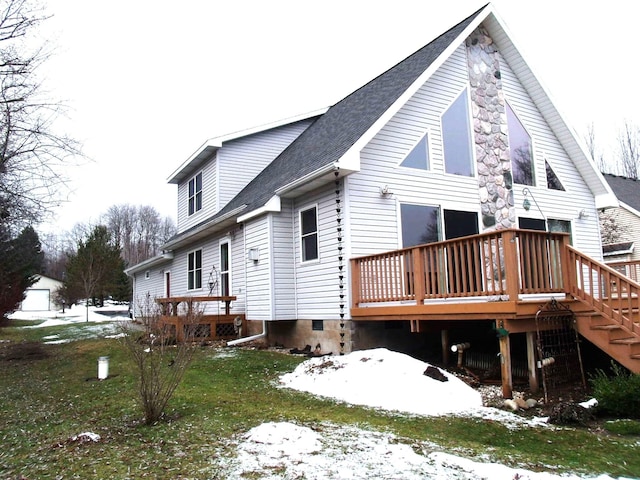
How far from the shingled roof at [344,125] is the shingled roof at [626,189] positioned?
1174cm

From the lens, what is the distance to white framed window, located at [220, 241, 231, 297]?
14.1m

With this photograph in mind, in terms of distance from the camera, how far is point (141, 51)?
12.9 metres

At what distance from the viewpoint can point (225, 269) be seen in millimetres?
14406

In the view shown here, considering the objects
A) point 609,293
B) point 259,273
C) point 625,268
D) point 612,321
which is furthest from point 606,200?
point 259,273

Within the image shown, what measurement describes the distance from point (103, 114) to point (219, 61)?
17.5 ft

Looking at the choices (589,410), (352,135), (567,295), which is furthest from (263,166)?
(589,410)

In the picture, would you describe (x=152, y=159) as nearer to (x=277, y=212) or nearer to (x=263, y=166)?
(x=263, y=166)

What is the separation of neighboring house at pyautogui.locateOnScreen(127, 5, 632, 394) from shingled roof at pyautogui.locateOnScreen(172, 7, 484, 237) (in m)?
0.07

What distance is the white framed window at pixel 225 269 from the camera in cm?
1407

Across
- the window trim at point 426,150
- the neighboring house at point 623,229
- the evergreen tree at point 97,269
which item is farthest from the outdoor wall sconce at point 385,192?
the evergreen tree at point 97,269

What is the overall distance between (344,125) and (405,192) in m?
2.64

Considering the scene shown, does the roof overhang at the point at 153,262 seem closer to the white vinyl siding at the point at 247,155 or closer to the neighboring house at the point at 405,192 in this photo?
the white vinyl siding at the point at 247,155

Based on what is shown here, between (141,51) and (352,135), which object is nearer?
(352,135)

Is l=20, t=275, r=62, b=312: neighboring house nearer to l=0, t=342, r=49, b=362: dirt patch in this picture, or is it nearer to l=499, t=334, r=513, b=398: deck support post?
l=0, t=342, r=49, b=362: dirt patch
